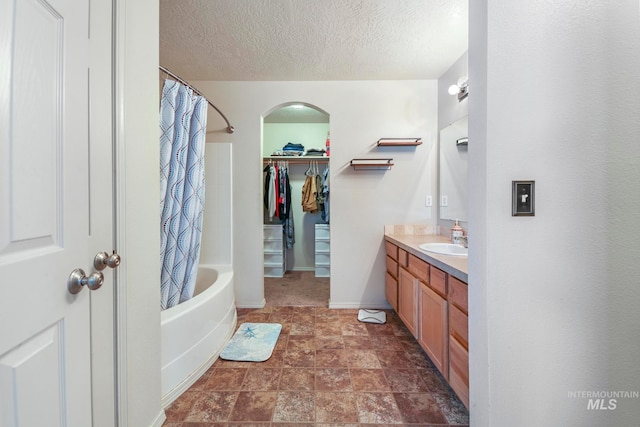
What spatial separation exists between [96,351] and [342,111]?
250 centimetres

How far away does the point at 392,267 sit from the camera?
7.53 ft

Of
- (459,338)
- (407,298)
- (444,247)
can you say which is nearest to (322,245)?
(407,298)

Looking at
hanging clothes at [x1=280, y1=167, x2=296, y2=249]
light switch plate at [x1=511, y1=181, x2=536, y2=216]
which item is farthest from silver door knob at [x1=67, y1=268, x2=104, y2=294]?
hanging clothes at [x1=280, y1=167, x2=296, y2=249]

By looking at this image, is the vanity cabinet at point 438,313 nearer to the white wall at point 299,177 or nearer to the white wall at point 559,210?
the white wall at point 559,210

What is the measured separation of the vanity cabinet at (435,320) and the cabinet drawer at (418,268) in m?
0.05

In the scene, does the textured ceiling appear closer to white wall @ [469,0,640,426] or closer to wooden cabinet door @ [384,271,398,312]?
white wall @ [469,0,640,426]

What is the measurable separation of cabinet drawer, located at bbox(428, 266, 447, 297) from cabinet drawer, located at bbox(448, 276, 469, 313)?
6cm

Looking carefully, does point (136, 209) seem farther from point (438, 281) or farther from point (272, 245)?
point (272, 245)

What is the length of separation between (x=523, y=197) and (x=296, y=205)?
3.54 m

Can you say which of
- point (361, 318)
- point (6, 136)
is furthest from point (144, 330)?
point (361, 318)

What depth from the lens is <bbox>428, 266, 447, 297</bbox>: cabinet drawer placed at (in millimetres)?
1365

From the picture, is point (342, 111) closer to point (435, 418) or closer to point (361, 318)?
point (361, 318)

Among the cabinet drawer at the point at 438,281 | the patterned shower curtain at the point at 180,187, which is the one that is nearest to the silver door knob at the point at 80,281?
the patterned shower curtain at the point at 180,187

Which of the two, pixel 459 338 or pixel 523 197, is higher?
pixel 523 197
